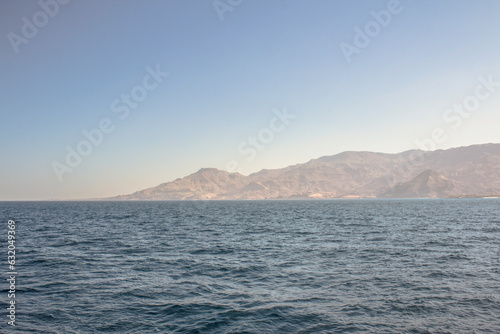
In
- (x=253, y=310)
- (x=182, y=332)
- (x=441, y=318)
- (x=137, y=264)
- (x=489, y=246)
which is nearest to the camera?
(x=182, y=332)

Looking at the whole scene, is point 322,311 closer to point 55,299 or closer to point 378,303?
point 378,303

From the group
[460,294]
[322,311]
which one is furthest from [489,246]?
[322,311]

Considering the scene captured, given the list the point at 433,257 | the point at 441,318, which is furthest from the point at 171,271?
the point at 433,257

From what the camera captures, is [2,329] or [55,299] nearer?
[2,329]

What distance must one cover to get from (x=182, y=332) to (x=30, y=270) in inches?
823

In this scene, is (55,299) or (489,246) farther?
(489,246)

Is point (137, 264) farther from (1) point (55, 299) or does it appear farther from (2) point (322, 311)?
(2) point (322, 311)

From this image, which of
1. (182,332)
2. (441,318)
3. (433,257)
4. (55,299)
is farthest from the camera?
(433,257)

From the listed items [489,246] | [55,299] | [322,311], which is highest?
[55,299]

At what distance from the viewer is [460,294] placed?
2000 cm

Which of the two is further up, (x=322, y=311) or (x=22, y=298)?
(x=22, y=298)

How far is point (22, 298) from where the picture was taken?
65.3ft

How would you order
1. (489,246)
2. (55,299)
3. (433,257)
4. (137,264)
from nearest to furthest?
(55,299) → (137,264) → (433,257) → (489,246)

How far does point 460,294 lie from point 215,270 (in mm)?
18702
